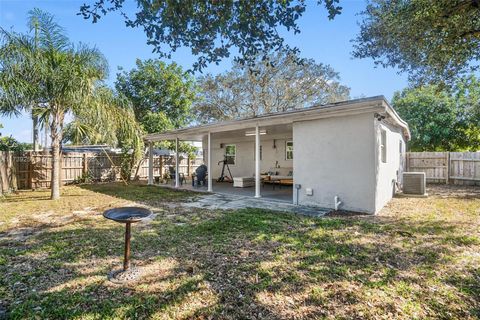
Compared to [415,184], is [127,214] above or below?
above

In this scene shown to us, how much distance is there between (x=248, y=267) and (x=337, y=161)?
449cm

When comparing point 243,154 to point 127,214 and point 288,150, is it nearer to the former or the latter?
point 288,150

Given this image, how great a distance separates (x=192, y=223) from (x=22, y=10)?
8970mm

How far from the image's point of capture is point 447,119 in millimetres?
16203

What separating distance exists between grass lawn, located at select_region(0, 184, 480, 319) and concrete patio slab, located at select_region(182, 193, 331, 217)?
2.48ft

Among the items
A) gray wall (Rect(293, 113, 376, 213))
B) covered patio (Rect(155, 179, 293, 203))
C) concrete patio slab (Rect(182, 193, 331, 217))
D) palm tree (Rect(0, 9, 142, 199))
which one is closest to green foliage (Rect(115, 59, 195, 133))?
covered patio (Rect(155, 179, 293, 203))

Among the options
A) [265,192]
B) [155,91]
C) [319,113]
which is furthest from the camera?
[155,91]

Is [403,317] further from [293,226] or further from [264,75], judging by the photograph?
[264,75]

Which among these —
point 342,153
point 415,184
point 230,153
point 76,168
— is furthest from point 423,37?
point 76,168

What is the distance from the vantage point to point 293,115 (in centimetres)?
766

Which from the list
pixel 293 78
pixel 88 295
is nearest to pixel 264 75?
pixel 293 78

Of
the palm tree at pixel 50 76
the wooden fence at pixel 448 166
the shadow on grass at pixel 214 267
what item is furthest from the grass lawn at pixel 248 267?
the wooden fence at pixel 448 166

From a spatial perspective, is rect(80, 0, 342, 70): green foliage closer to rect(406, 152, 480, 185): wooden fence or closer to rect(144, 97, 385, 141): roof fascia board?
rect(144, 97, 385, 141): roof fascia board

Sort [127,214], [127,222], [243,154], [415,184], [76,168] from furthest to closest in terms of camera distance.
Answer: [243,154], [76,168], [415,184], [127,214], [127,222]
